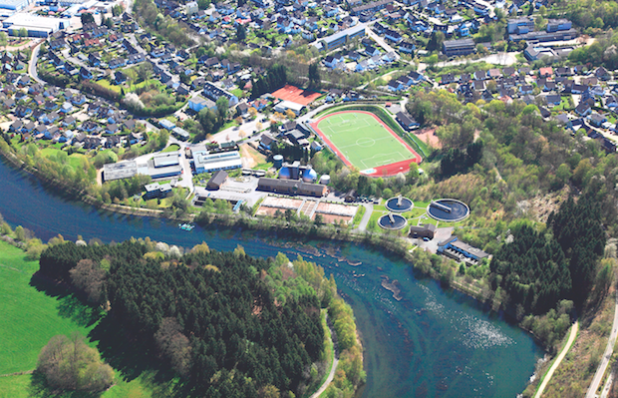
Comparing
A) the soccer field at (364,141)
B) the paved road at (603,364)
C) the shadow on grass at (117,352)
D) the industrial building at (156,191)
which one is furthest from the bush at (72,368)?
the soccer field at (364,141)

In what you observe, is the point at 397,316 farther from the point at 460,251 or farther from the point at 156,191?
the point at 156,191

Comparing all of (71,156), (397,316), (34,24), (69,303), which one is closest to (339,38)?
(71,156)

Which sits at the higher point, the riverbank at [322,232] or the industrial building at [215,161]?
the industrial building at [215,161]

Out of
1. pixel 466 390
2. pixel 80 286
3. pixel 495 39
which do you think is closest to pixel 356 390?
pixel 466 390

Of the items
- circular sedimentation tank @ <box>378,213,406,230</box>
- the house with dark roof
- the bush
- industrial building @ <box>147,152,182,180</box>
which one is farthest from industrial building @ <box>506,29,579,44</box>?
the bush

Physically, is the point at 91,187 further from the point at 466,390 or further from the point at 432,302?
the point at 466,390

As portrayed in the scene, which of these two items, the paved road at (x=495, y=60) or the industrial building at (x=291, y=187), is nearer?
the industrial building at (x=291, y=187)

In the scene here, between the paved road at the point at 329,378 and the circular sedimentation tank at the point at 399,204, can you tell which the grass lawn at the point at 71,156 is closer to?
the circular sedimentation tank at the point at 399,204
